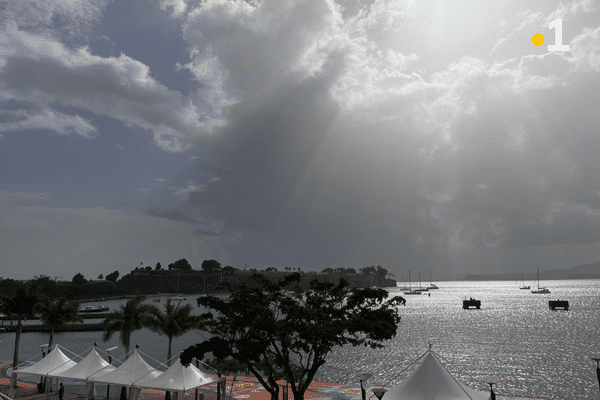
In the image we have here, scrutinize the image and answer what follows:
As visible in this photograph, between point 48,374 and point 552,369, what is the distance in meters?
62.8

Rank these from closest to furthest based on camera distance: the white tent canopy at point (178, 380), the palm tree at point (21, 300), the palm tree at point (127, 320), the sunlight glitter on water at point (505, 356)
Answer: the white tent canopy at point (178, 380)
the palm tree at point (127, 320)
the palm tree at point (21, 300)
the sunlight glitter on water at point (505, 356)

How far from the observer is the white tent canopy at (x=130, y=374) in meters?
29.6

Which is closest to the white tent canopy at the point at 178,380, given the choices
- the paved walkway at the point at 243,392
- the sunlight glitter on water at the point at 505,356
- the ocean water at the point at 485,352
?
the paved walkway at the point at 243,392

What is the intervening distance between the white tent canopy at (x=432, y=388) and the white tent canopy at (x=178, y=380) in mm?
12174

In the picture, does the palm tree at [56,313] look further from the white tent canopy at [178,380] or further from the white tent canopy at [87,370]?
the white tent canopy at [178,380]

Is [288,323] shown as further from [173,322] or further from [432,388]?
[173,322]

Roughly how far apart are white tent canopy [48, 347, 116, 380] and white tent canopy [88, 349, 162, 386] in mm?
402

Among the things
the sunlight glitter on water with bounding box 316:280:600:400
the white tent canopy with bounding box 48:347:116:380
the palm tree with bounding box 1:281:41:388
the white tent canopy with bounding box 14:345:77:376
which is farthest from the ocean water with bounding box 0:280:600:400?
the palm tree with bounding box 1:281:41:388

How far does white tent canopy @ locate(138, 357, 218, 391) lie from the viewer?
91.7ft

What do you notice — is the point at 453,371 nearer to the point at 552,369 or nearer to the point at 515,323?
the point at 552,369

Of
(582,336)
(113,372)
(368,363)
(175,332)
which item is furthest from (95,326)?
(582,336)

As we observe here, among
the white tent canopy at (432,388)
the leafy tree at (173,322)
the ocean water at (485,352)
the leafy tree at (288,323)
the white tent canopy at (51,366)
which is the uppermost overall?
the leafy tree at (288,323)

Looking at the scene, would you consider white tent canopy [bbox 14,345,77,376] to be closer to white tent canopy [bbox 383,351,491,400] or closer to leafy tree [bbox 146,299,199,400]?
leafy tree [bbox 146,299,199,400]

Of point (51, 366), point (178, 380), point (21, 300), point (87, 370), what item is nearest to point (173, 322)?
point (87, 370)
